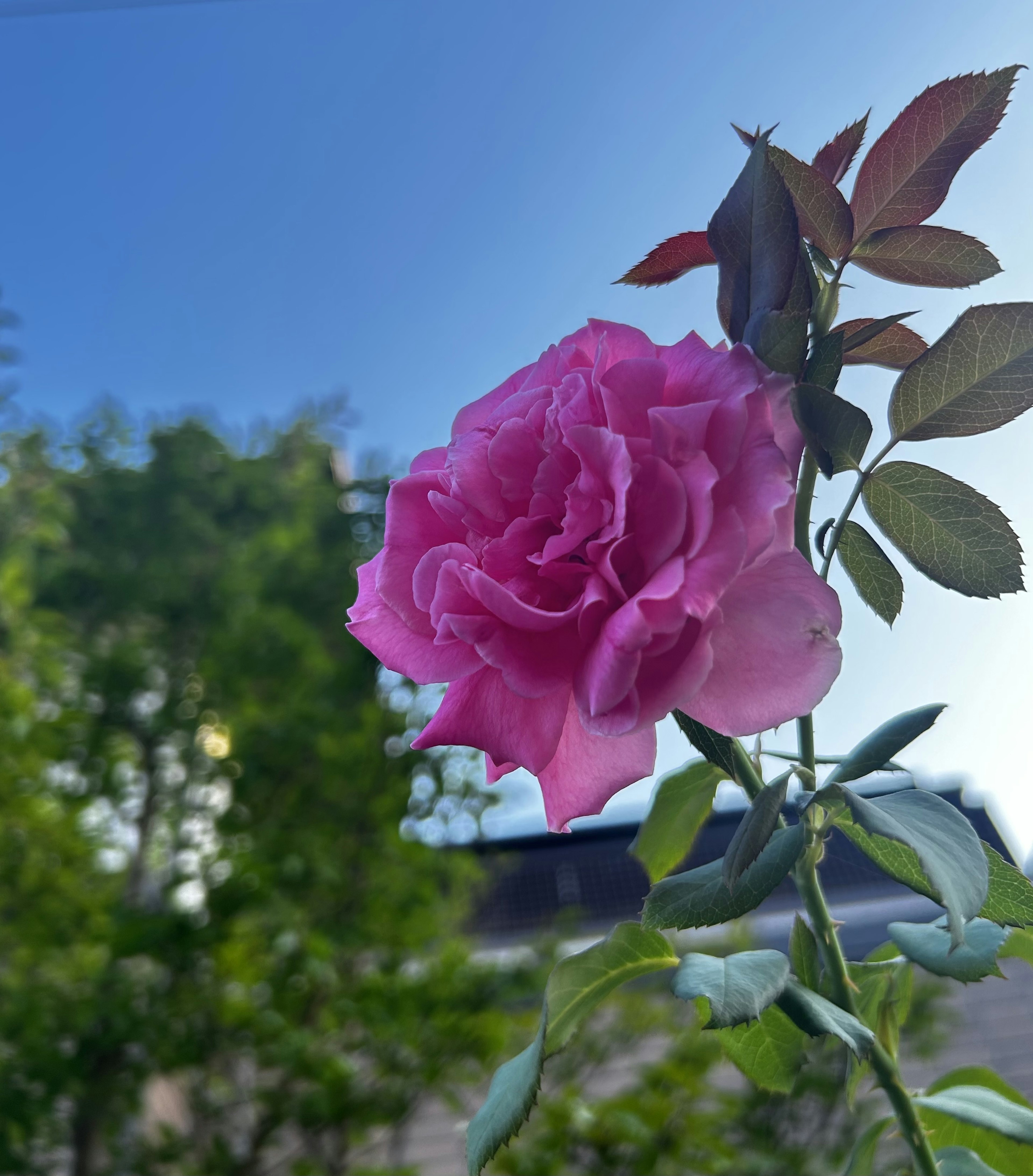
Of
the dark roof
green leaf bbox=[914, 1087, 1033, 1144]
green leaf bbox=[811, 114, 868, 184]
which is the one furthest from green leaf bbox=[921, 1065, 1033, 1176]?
the dark roof

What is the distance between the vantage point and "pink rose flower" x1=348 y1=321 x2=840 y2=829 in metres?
0.19

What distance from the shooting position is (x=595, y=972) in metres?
0.29

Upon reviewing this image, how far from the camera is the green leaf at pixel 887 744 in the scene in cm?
24

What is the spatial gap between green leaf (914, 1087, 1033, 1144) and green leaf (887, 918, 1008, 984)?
0.13 ft

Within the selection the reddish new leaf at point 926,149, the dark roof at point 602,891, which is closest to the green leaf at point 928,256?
the reddish new leaf at point 926,149

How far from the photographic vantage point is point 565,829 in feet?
0.71

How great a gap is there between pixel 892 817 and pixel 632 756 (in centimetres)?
7

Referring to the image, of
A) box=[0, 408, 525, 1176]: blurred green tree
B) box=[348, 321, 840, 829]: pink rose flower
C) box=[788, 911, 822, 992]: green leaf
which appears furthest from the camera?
box=[0, 408, 525, 1176]: blurred green tree

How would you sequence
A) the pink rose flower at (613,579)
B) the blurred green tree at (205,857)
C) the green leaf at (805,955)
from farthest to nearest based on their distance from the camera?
the blurred green tree at (205,857) → the green leaf at (805,955) → the pink rose flower at (613,579)

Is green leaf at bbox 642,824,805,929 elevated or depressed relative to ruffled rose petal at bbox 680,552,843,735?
depressed

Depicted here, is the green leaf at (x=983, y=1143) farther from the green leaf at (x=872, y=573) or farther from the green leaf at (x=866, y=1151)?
the green leaf at (x=872, y=573)

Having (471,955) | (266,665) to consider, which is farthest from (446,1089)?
(266,665)

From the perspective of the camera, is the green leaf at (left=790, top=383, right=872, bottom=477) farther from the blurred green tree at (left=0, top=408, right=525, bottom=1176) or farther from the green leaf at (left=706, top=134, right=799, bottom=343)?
Result: the blurred green tree at (left=0, top=408, right=525, bottom=1176)

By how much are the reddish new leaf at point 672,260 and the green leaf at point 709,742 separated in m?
0.15
